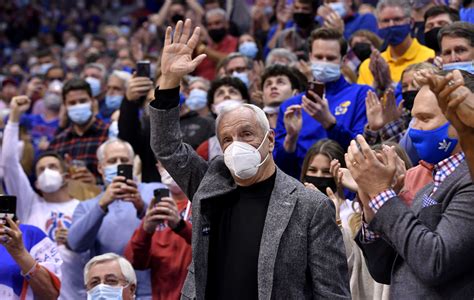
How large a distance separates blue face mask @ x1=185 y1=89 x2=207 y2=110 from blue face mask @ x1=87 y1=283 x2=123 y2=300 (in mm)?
3163

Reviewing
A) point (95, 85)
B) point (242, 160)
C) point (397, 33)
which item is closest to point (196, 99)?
point (397, 33)

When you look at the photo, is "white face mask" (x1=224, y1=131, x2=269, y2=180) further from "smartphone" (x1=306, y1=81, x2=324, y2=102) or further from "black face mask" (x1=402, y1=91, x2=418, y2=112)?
"black face mask" (x1=402, y1=91, x2=418, y2=112)

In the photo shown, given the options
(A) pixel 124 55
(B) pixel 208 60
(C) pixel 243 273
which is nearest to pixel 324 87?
(C) pixel 243 273

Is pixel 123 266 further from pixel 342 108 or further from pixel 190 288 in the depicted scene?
pixel 342 108

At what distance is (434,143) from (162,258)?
2823 mm

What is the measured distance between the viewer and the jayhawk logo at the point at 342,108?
23.1 feet

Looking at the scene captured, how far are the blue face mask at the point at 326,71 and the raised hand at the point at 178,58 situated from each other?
9.44 ft

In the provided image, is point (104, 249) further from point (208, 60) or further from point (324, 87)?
point (208, 60)

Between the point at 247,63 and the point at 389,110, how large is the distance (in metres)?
2.86

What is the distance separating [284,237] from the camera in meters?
4.15

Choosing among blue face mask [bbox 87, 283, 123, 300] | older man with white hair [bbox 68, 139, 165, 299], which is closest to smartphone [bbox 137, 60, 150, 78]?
older man with white hair [bbox 68, 139, 165, 299]

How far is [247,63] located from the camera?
9250mm

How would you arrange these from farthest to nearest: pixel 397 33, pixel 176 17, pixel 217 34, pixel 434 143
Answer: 1. pixel 176 17
2. pixel 217 34
3. pixel 397 33
4. pixel 434 143

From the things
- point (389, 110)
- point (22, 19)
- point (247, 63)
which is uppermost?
point (389, 110)
